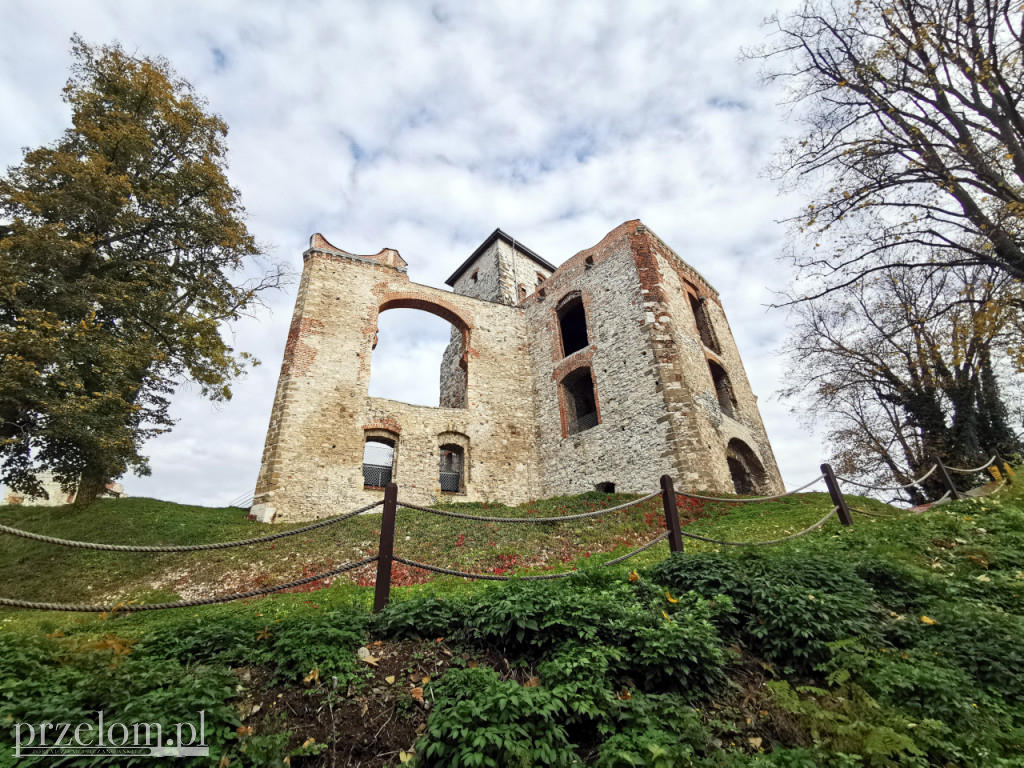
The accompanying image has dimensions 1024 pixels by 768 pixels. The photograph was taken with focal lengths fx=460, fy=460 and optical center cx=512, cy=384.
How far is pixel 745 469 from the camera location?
13.9 meters

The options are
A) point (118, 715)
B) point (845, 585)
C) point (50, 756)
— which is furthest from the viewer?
point (845, 585)

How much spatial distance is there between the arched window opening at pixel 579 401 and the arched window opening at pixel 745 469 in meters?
4.18

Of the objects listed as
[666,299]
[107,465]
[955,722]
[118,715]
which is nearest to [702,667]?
[955,722]

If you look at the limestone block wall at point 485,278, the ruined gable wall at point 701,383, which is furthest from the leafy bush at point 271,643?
the limestone block wall at point 485,278

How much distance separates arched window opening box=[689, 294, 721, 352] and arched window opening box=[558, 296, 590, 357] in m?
3.92

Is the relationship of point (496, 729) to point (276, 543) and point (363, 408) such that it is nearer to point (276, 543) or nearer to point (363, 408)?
point (276, 543)

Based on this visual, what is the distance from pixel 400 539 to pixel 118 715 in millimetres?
7362

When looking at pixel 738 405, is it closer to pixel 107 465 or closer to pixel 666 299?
pixel 666 299

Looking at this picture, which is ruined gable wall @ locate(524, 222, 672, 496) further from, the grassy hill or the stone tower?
the grassy hill

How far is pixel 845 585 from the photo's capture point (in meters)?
3.58

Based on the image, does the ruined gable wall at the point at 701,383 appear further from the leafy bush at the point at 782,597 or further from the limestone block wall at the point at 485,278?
the limestone block wall at the point at 485,278

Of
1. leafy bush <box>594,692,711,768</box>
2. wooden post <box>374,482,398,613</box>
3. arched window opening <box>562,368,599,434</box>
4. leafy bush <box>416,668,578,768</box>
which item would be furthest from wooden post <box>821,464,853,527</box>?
arched window opening <box>562,368,599,434</box>

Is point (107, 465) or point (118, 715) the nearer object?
point (118, 715)

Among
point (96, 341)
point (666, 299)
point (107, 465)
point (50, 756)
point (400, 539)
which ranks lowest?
point (50, 756)
